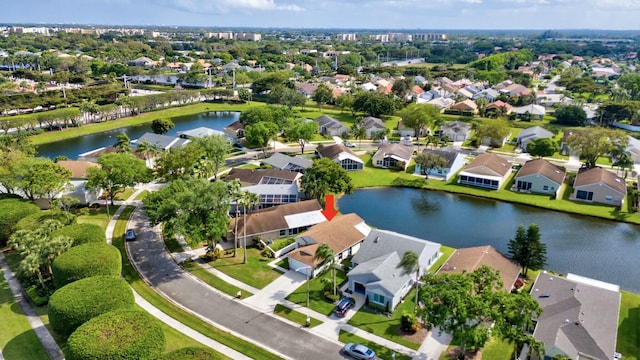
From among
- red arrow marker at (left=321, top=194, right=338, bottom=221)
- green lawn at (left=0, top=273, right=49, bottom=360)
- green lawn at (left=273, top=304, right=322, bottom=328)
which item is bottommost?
green lawn at (left=0, top=273, right=49, bottom=360)

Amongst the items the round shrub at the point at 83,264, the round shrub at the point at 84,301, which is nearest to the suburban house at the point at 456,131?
the round shrub at the point at 83,264

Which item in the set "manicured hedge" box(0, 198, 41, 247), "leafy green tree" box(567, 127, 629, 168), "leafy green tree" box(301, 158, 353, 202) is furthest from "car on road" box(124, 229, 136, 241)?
"leafy green tree" box(567, 127, 629, 168)

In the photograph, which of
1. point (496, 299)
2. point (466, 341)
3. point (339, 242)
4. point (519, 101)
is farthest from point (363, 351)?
point (519, 101)

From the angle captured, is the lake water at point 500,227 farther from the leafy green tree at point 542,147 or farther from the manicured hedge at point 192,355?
the manicured hedge at point 192,355

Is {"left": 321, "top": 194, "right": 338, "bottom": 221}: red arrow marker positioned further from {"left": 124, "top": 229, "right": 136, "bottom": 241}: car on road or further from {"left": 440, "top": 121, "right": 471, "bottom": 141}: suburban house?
{"left": 440, "top": 121, "right": 471, "bottom": 141}: suburban house

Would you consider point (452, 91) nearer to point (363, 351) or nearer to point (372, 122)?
point (372, 122)
